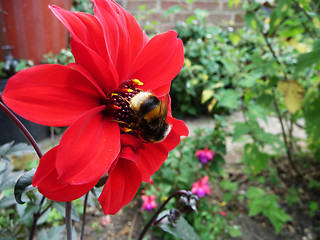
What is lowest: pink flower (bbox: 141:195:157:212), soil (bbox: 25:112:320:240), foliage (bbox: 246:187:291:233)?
soil (bbox: 25:112:320:240)

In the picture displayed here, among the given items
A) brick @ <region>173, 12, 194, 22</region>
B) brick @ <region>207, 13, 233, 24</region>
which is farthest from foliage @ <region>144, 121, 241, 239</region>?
brick @ <region>207, 13, 233, 24</region>

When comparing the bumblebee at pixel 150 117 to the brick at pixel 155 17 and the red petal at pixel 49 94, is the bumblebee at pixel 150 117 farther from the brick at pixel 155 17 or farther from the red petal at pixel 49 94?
the brick at pixel 155 17

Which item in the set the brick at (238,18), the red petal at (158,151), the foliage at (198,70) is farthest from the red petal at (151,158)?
the brick at (238,18)

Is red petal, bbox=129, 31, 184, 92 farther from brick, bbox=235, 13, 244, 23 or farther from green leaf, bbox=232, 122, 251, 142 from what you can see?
brick, bbox=235, 13, 244, 23

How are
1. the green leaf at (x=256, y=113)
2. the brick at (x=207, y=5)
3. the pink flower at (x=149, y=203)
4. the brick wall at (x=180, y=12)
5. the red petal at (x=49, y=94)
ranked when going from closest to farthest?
the red petal at (x=49, y=94)
the pink flower at (x=149, y=203)
the green leaf at (x=256, y=113)
the brick wall at (x=180, y=12)
the brick at (x=207, y=5)

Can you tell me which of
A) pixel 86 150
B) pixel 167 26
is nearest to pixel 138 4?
pixel 167 26

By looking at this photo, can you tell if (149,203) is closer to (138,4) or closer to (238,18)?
(138,4)
